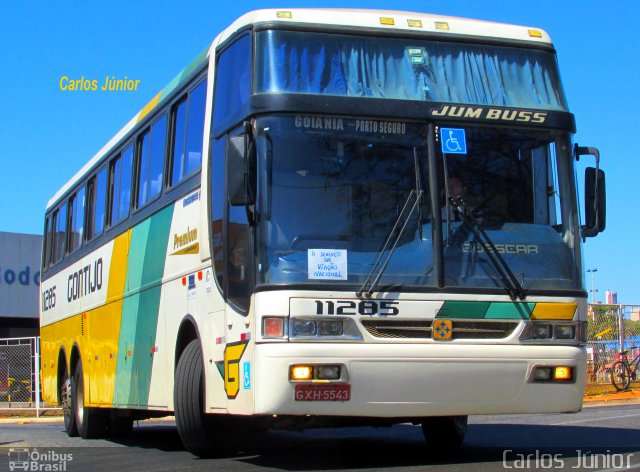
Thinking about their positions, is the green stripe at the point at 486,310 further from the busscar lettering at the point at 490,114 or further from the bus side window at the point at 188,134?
the bus side window at the point at 188,134

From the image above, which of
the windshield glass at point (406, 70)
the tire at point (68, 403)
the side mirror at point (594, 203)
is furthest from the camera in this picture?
the tire at point (68, 403)

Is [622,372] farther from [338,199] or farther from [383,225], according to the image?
[338,199]

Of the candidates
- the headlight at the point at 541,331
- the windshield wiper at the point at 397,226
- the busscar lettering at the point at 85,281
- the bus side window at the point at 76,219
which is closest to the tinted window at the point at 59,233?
the bus side window at the point at 76,219

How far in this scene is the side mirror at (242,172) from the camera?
27.2ft

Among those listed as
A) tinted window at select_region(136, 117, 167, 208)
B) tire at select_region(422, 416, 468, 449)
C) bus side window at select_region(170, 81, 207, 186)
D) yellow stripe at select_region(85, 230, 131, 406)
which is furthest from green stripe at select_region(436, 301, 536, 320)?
yellow stripe at select_region(85, 230, 131, 406)

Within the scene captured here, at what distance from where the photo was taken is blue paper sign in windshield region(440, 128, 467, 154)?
28.6ft

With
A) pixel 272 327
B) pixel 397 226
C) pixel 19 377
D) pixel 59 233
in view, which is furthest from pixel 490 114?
pixel 19 377

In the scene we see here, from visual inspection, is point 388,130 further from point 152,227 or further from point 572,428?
point 572,428

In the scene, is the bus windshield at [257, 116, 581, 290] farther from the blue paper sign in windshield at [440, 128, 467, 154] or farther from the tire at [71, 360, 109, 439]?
the tire at [71, 360, 109, 439]

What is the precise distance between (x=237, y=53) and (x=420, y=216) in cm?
223

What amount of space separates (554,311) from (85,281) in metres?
8.64

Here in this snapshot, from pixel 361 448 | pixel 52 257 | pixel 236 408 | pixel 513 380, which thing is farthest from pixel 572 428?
pixel 52 257

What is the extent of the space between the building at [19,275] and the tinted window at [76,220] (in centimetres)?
2260

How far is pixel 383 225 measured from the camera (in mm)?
8430
